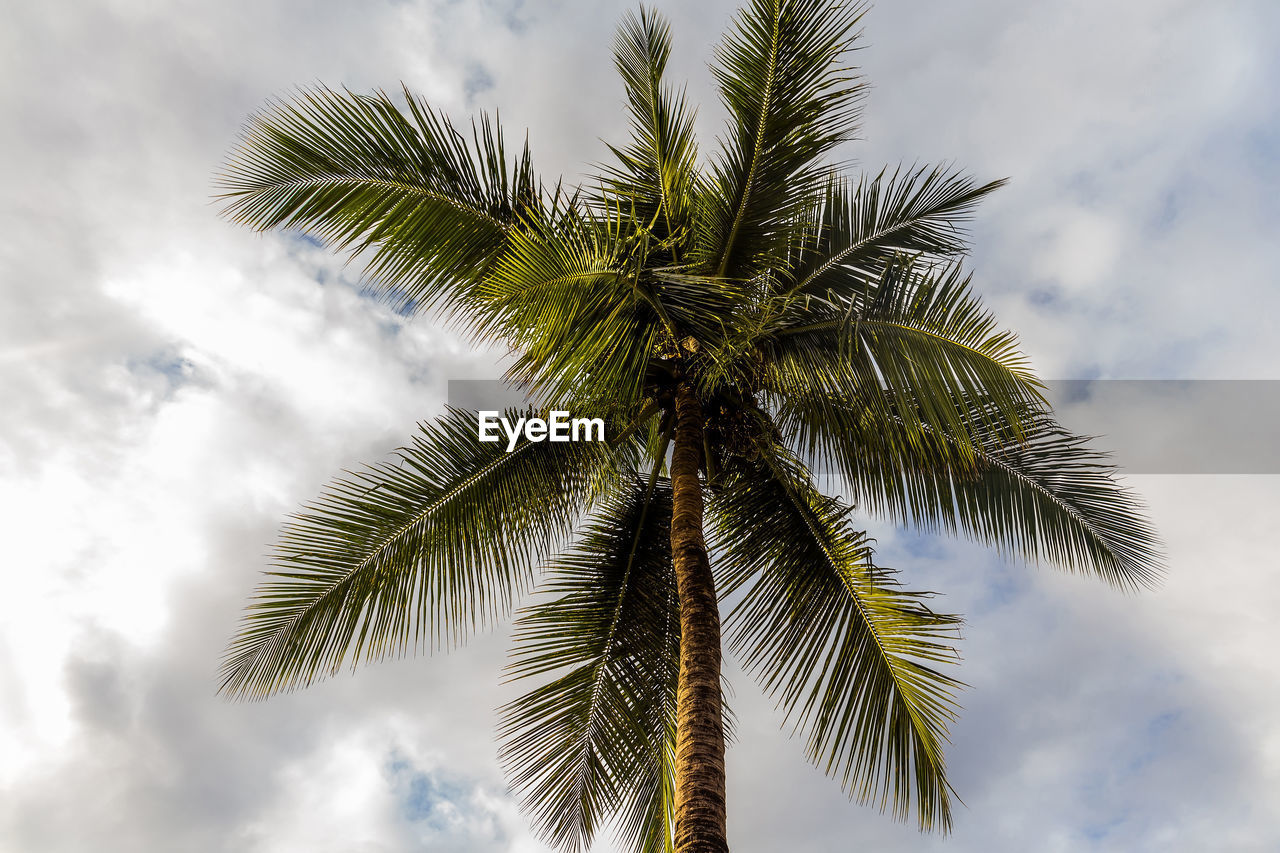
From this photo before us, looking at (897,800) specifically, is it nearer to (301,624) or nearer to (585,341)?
(585,341)

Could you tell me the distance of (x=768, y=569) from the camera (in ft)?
25.6

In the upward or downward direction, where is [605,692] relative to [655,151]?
downward

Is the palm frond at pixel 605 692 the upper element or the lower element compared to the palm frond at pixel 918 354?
lower

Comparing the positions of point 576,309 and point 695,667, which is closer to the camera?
point 576,309

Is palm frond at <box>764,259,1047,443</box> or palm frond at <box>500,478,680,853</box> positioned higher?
palm frond at <box>764,259,1047,443</box>

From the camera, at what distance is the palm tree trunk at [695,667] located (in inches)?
205

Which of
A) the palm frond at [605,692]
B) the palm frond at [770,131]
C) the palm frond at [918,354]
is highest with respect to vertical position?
the palm frond at [770,131]

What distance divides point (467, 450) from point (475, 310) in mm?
1249

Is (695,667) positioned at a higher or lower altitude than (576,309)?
lower

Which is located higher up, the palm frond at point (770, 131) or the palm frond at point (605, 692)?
the palm frond at point (770, 131)

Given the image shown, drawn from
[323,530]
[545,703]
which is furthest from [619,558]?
[323,530]

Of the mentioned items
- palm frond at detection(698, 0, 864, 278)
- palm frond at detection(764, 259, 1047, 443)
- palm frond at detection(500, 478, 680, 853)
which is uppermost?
palm frond at detection(698, 0, 864, 278)

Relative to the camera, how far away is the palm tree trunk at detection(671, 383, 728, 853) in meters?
5.22

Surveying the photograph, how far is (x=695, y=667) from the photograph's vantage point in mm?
6066
